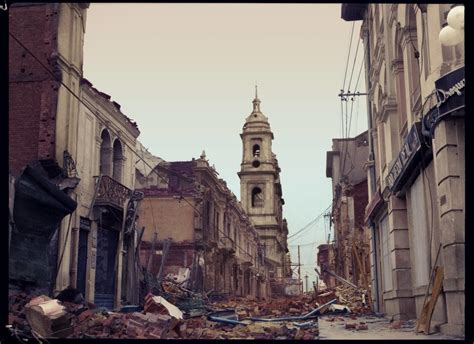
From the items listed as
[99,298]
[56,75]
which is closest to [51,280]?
[99,298]

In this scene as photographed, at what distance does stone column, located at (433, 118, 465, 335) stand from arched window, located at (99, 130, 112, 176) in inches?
570

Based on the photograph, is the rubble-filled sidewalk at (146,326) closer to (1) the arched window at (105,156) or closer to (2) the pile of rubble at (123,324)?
(2) the pile of rubble at (123,324)

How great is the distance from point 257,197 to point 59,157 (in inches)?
2484

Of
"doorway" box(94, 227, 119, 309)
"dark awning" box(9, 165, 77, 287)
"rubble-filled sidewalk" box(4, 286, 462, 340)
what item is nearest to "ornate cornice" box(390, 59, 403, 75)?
"rubble-filled sidewalk" box(4, 286, 462, 340)

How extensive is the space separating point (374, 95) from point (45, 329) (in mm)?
14409

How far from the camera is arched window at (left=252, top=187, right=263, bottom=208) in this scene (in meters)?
78.6

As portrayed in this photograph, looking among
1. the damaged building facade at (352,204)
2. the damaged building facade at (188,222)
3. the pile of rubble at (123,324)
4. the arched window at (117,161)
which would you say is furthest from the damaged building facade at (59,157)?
the damaged building facade at (352,204)

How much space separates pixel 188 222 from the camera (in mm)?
35438

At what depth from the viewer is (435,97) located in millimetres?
9539

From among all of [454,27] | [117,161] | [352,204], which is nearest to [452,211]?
[454,27]

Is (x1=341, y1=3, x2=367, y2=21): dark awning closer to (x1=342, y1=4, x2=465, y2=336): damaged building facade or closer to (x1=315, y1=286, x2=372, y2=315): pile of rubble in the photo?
(x1=342, y1=4, x2=465, y2=336): damaged building facade

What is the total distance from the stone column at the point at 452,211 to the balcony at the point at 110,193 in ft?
41.9

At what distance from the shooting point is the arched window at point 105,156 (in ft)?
70.9
